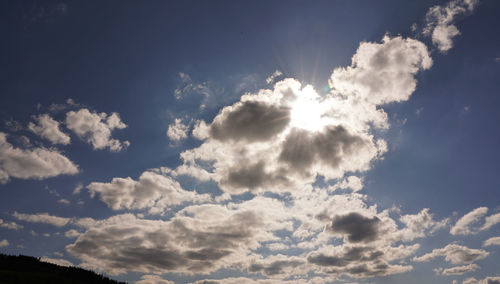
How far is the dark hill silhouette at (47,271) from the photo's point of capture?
72.7 metres

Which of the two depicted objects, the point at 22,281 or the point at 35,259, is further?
the point at 35,259

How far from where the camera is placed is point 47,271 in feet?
262

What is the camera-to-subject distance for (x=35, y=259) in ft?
281

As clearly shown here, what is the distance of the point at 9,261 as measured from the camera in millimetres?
82188

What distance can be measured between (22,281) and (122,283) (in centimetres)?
2416

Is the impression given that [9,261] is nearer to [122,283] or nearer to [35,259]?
[35,259]

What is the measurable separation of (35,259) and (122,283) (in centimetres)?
2516

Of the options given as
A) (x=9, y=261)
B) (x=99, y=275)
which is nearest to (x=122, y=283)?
(x=99, y=275)

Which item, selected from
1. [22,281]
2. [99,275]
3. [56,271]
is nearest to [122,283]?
[99,275]

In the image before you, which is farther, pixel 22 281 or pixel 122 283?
pixel 122 283

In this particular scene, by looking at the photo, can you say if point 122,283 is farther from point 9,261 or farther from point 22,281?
point 9,261

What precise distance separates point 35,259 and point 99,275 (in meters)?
18.5

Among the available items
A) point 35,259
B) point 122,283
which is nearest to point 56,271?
point 35,259

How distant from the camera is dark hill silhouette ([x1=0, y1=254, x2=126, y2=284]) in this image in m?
72.7
